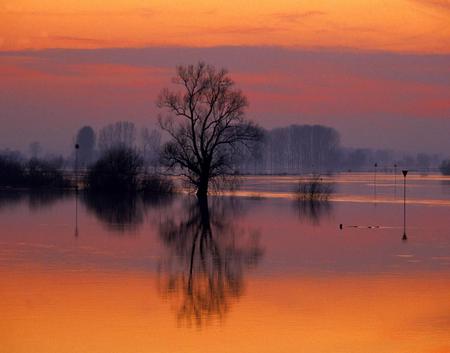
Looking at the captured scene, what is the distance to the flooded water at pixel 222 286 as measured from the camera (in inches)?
551

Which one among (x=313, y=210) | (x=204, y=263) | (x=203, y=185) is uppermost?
(x=203, y=185)

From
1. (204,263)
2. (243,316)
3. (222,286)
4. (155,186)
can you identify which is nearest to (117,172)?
(155,186)

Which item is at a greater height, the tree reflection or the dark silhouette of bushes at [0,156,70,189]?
the dark silhouette of bushes at [0,156,70,189]

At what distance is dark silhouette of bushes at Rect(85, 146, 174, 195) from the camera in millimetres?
64938

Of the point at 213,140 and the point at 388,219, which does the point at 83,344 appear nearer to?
the point at 388,219

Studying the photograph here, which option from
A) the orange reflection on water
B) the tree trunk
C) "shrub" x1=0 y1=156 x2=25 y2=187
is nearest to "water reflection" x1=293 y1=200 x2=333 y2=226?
the tree trunk

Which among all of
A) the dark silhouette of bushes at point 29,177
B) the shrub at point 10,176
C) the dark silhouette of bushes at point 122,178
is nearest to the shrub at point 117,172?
the dark silhouette of bushes at point 122,178

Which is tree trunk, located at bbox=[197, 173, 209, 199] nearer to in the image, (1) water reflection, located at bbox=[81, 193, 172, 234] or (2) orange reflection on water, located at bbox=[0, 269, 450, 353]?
(1) water reflection, located at bbox=[81, 193, 172, 234]

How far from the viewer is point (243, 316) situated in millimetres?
15648

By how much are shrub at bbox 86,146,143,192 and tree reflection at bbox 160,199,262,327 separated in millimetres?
25963

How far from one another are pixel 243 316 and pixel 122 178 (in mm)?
50409

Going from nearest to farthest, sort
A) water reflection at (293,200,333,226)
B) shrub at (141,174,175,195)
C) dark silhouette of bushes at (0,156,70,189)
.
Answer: water reflection at (293,200,333,226) < shrub at (141,174,175,195) < dark silhouette of bushes at (0,156,70,189)

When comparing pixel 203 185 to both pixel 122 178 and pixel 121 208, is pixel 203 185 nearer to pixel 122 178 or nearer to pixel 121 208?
pixel 122 178

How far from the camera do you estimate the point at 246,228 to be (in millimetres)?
33875
